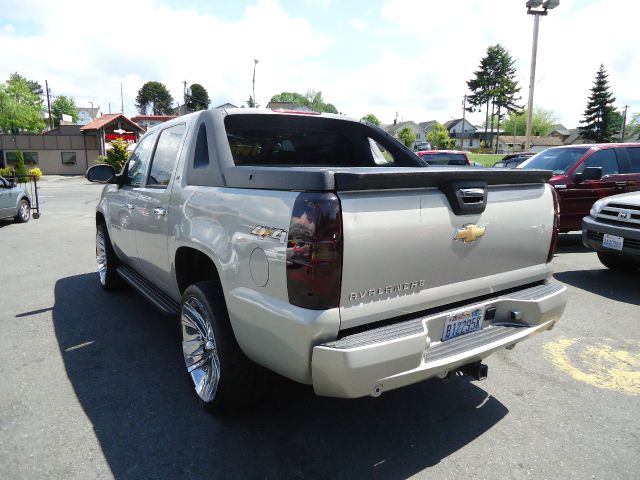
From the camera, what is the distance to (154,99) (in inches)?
4355

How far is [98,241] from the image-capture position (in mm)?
5574

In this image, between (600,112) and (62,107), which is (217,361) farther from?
(62,107)

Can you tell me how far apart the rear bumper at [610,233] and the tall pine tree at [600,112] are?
73.7 metres

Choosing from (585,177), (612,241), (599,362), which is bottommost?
(599,362)

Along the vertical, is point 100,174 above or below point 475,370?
above

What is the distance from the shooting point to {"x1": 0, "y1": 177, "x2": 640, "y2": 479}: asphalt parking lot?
7.79ft

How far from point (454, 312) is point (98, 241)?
185 inches

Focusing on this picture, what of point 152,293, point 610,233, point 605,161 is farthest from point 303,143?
point 605,161

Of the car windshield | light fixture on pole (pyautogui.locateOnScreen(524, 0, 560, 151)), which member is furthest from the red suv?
light fixture on pole (pyautogui.locateOnScreen(524, 0, 560, 151))

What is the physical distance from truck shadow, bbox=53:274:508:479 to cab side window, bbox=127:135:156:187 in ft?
5.18

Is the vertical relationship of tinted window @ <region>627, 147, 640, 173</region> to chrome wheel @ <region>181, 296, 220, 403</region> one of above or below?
above

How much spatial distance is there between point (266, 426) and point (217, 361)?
0.50m

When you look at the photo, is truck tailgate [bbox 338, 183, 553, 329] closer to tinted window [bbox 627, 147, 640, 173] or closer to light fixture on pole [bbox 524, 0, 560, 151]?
tinted window [bbox 627, 147, 640, 173]

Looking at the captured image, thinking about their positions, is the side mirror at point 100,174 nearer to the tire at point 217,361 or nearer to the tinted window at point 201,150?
the tinted window at point 201,150
